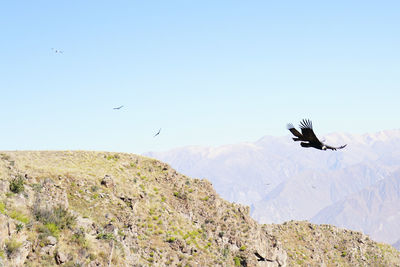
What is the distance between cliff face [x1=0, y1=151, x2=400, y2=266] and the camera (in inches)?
1303

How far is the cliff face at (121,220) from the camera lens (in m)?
33.1

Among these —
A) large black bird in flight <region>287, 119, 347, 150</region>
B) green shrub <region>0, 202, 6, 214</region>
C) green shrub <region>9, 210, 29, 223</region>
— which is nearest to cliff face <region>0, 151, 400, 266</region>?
green shrub <region>9, 210, 29, 223</region>

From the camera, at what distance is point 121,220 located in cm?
5047

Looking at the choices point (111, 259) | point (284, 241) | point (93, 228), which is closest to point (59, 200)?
point (93, 228)

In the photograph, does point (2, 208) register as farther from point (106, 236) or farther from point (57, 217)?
point (106, 236)

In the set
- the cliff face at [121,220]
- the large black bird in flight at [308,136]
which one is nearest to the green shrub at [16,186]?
the cliff face at [121,220]

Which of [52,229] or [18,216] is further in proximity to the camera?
[52,229]

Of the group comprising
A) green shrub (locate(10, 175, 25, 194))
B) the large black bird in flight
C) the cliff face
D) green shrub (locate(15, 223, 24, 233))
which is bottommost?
the cliff face

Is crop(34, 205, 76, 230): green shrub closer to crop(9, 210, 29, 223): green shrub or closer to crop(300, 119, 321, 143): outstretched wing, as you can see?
crop(9, 210, 29, 223): green shrub

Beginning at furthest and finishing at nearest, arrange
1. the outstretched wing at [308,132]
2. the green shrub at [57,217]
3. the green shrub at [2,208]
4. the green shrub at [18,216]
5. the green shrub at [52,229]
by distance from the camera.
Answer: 1. the green shrub at [57,217]
2. the green shrub at [52,229]
3. the green shrub at [18,216]
4. the green shrub at [2,208]
5. the outstretched wing at [308,132]

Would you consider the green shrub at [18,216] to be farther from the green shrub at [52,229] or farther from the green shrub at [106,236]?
the green shrub at [106,236]

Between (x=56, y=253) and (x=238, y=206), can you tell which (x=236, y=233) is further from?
(x=56, y=253)

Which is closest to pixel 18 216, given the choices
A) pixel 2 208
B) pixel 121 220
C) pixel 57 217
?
pixel 2 208

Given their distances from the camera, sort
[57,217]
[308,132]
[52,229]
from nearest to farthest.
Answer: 1. [308,132]
2. [52,229]
3. [57,217]
